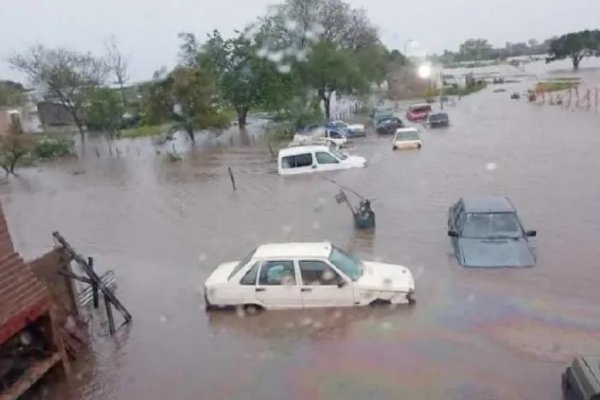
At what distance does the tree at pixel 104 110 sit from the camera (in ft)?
145

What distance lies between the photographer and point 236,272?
10711 millimetres

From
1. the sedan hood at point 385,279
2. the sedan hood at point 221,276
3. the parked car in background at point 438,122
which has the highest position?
the sedan hood at point 221,276

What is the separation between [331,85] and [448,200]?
30.3 meters

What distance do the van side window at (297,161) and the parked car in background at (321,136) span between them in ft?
18.4

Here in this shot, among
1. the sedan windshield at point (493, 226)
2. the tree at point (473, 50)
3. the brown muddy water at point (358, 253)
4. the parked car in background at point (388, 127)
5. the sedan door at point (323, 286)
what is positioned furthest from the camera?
the tree at point (473, 50)

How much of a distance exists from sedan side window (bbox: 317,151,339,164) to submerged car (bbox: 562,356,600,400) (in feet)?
53.9

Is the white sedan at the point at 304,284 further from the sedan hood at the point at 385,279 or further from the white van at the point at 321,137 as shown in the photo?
the white van at the point at 321,137

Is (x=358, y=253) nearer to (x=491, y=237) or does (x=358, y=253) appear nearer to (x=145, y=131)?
(x=491, y=237)

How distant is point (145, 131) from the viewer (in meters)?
48.9

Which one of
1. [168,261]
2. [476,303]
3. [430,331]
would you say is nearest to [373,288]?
[430,331]

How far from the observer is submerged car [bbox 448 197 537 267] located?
12.0 metres

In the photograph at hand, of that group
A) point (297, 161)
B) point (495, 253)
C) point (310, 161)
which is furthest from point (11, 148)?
point (495, 253)

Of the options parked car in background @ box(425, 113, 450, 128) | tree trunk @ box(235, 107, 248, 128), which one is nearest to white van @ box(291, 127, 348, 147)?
parked car in background @ box(425, 113, 450, 128)

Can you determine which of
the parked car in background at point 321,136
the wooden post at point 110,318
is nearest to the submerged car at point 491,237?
the wooden post at point 110,318
